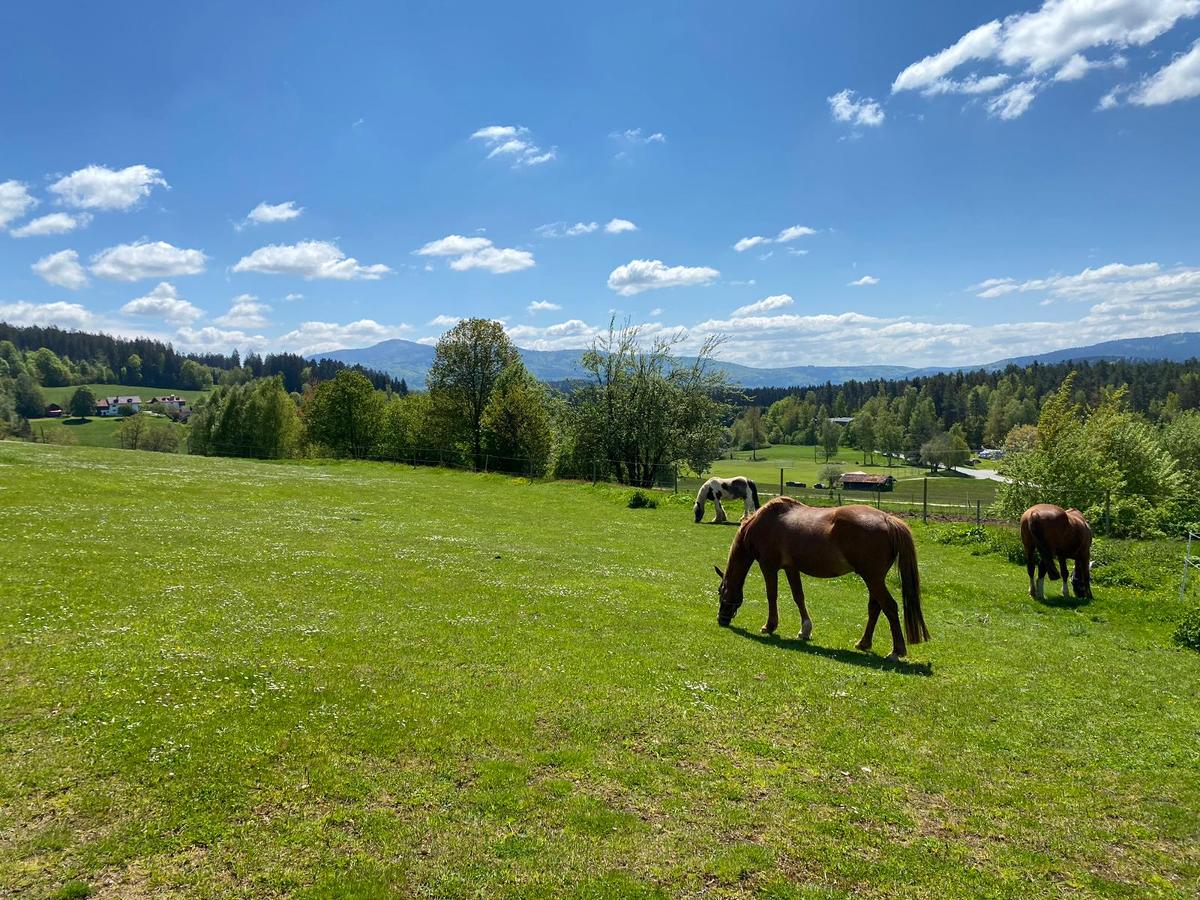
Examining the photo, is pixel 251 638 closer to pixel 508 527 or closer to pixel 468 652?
pixel 468 652

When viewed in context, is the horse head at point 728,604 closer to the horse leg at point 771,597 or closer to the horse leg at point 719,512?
the horse leg at point 771,597

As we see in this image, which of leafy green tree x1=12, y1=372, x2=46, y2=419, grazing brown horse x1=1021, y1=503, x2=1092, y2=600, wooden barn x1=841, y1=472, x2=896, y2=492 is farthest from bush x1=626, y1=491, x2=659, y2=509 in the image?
leafy green tree x1=12, y1=372, x2=46, y2=419

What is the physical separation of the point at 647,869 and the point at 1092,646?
1448 cm

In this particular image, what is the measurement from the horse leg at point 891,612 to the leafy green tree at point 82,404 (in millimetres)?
206002

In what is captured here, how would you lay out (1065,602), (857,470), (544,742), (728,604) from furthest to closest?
(857,470) < (1065,602) < (728,604) < (544,742)

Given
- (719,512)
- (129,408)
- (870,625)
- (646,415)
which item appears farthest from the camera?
(129,408)

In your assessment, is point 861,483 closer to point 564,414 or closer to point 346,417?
point 564,414

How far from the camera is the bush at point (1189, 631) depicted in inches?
596

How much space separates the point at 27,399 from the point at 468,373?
17422cm

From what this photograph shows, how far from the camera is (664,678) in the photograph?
35.7ft

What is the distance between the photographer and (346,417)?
74.9 m

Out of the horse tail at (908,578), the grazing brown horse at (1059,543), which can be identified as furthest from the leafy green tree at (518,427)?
the horse tail at (908,578)

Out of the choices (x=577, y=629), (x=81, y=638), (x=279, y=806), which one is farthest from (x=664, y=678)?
(x=81, y=638)

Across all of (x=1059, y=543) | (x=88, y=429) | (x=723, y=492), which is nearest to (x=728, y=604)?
(x=1059, y=543)
